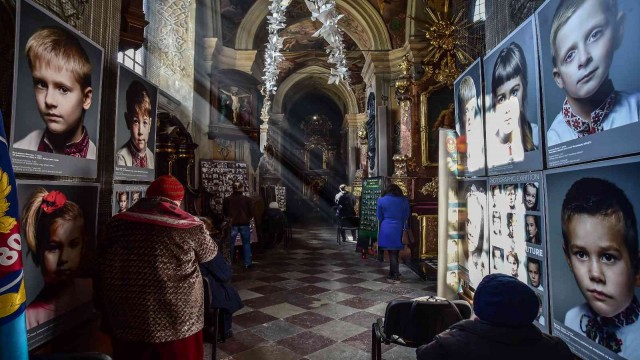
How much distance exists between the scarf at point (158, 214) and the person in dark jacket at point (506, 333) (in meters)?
1.53

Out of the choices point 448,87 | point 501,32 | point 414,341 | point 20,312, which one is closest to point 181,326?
point 20,312

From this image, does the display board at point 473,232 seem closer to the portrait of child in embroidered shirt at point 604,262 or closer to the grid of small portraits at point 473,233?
the grid of small portraits at point 473,233

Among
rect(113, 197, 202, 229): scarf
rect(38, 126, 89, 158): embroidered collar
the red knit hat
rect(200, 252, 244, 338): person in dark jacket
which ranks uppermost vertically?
rect(38, 126, 89, 158): embroidered collar

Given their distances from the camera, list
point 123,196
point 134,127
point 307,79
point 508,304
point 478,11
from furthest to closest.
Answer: point 307,79
point 478,11
point 134,127
point 123,196
point 508,304

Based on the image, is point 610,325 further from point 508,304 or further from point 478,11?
point 478,11

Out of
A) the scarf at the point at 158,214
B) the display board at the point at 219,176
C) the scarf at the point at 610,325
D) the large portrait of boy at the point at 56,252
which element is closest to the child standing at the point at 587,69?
the scarf at the point at 610,325

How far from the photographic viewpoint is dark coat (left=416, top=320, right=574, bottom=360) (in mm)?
1252

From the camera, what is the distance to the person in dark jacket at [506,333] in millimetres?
1256

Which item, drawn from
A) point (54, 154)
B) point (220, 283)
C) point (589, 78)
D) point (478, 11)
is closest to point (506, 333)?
Answer: point (589, 78)

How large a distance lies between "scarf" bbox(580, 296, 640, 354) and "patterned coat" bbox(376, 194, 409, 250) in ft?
14.2

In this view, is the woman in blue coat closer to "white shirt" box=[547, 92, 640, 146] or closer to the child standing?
the child standing

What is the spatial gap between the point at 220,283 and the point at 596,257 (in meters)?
2.74

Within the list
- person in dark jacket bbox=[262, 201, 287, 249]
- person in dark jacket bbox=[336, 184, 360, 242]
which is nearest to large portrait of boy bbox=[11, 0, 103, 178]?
person in dark jacket bbox=[262, 201, 287, 249]

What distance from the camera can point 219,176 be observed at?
8.54 meters
